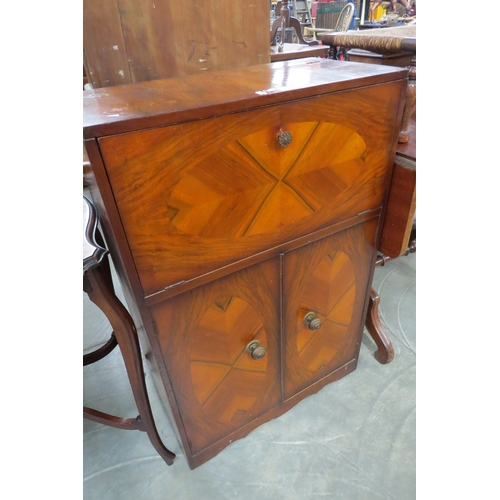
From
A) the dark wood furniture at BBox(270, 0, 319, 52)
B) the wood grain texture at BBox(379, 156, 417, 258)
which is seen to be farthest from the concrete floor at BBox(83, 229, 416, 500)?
the dark wood furniture at BBox(270, 0, 319, 52)

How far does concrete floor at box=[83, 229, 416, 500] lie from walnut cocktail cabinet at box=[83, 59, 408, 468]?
10 centimetres

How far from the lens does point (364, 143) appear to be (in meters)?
0.85

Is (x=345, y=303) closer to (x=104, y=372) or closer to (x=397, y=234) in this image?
(x=397, y=234)

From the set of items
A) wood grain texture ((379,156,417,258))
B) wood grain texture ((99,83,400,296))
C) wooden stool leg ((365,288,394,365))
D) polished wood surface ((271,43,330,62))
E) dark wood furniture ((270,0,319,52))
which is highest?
dark wood furniture ((270,0,319,52))

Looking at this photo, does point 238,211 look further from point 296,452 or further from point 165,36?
point 296,452

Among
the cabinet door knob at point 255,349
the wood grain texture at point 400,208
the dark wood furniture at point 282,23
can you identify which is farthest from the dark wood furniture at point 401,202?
the dark wood furniture at point 282,23

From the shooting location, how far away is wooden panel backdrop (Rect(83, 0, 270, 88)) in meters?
0.88

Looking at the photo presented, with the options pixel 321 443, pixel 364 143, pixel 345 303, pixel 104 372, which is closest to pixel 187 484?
pixel 321 443

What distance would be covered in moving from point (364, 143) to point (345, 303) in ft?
1.74

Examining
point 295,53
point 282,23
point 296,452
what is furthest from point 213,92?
point 282,23

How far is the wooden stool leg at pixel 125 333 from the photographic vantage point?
0.77 m

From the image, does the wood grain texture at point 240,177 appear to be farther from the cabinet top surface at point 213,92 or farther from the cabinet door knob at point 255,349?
the cabinet door knob at point 255,349

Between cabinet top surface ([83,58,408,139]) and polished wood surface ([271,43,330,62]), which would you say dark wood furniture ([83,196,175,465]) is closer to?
cabinet top surface ([83,58,408,139])

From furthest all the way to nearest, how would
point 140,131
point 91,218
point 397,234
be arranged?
point 397,234, point 91,218, point 140,131
